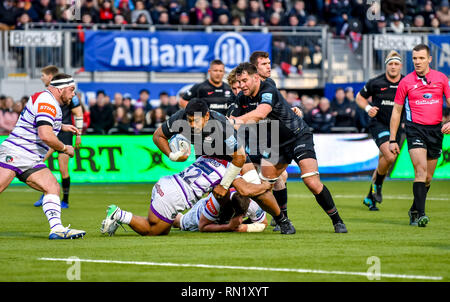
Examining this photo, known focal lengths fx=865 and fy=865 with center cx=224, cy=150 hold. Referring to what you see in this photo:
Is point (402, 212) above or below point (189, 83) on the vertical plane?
below

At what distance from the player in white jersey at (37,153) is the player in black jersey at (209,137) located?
51.7 inches

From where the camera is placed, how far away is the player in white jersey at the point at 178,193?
34.5 ft

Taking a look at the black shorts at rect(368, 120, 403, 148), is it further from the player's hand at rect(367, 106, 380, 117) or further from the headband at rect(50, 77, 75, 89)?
the headband at rect(50, 77, 75, 89)

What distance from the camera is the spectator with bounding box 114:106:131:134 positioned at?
23.2 metres

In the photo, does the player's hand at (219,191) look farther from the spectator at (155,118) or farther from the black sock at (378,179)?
the spectator at (155,118)

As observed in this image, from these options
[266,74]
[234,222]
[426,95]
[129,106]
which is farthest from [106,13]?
[234,222]

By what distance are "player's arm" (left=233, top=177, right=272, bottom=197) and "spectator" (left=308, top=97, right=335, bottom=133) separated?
43.9 feet

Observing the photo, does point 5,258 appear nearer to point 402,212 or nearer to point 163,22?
point 402,212

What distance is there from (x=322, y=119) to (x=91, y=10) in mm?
7861

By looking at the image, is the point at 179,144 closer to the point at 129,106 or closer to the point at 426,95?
the point at 426,95

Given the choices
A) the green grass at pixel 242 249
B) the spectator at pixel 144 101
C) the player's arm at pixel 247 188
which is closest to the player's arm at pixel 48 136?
the green grass at pixel 242 249

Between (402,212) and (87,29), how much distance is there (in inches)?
556

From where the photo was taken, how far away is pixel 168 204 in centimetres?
1051
